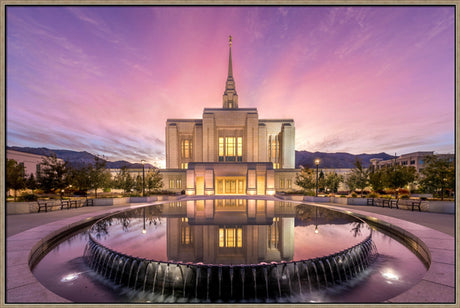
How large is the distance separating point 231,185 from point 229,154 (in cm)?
861

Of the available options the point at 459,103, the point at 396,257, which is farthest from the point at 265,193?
the point at 459,103

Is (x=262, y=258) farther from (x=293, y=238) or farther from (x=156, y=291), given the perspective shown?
(x=156, y=291)

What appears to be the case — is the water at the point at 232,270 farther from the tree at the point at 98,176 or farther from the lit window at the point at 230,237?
the tree at the point at 98,176

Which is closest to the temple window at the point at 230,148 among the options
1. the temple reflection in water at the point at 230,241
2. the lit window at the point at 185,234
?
the temple reflection in water at the point at 230,241

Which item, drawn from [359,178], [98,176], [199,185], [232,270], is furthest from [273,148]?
[232,270]

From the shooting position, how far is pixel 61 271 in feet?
19.9

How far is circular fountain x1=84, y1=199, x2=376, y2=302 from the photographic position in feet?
15.6

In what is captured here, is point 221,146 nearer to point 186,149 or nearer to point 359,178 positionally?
point 186,149

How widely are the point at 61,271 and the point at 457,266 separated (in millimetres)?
10254

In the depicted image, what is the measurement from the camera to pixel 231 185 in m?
31.5

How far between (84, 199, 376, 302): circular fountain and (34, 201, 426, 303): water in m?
0.02

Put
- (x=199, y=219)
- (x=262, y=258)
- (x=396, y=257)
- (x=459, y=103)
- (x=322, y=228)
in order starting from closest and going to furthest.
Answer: (x=459, y=103) → (x=262, y=258) → (x=396, y=257) → (x=322, y=228) → (x=199, y=219)

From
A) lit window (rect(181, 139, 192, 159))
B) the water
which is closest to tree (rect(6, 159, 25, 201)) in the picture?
the water

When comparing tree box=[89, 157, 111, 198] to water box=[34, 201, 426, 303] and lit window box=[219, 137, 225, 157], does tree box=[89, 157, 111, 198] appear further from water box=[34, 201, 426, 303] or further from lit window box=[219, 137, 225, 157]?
lit window box=[219, 137, 225, 157]
